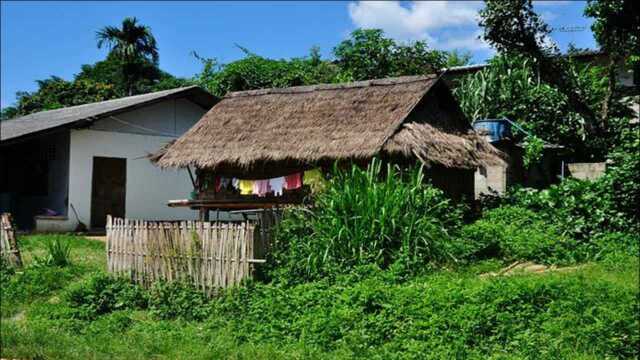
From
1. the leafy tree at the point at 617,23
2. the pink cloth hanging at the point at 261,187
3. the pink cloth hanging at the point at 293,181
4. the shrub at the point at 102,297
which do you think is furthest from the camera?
the pink cloth hanging at the point at 261,187

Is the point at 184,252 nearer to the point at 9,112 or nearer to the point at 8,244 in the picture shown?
the point at 8,244

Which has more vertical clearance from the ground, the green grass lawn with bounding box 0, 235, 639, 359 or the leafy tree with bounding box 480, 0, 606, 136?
the leafy tree with bounding box 480, 0, 606, 136

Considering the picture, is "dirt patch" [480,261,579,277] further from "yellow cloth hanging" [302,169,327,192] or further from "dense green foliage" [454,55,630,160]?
"dense green foliage" [454,55,630,160]

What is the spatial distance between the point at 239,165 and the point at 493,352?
357 inches

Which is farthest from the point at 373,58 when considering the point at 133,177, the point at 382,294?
the point at 382,294

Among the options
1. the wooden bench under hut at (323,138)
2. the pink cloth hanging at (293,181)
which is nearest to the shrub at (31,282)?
the wooden bench under hut at (323,138)

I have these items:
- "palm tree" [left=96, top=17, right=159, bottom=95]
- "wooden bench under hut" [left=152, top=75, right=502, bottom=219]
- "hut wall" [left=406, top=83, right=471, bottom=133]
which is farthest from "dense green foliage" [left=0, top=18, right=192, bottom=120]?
"hut wall" [left=406, top=83, right=471, bottom=133]

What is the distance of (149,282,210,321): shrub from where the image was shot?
9.20 metres

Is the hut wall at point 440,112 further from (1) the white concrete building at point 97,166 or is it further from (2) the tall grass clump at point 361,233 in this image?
(1) the white concrete building at point 97,166

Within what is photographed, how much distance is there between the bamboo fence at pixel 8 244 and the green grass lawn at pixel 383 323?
10.5 ft

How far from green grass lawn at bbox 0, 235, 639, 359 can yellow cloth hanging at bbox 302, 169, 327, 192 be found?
522 centimetres

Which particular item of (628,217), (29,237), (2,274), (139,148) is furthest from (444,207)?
(139,148)

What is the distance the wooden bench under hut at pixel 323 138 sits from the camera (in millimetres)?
13742

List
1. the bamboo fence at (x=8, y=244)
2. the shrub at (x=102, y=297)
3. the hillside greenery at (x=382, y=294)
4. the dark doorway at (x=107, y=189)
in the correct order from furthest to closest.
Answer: the dark doorway at (x=107, y=189)
the bamboo fence at (x=8, y=244)
the shrub at (x=102, y=297)
the hillside greenery at (x=382, y=294)
